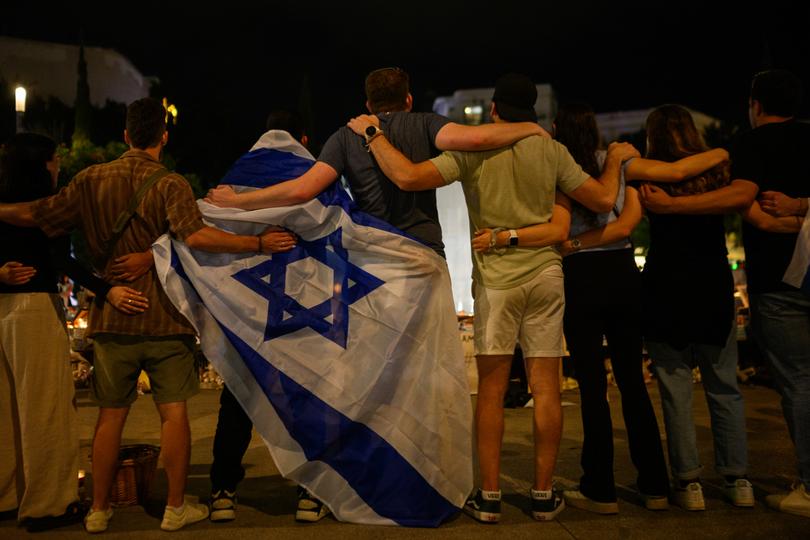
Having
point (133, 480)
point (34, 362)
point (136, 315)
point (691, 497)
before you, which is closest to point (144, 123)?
point (136, 315)

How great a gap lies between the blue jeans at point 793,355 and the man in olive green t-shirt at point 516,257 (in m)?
0.98

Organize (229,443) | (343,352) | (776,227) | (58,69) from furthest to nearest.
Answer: (58,69)
(776,227)
(229,443)
(343,352)

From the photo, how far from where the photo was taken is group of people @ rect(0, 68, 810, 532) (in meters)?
3.31

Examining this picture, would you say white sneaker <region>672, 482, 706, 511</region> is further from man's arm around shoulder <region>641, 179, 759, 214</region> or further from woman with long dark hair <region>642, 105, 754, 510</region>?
man's arm around shoulder <region>641, 179, 759, 214</region>

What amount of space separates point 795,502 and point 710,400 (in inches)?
22.3

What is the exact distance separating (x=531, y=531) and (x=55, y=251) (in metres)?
2.48

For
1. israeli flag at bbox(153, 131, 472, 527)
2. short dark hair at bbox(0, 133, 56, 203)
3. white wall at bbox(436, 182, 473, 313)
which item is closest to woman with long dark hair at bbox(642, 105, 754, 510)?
israeli flag at bbox(153, 131, 472, 527)

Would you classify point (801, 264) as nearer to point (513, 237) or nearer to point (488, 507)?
point (513, 237)

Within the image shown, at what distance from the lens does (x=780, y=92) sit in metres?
3.65

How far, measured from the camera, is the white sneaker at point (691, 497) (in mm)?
3496

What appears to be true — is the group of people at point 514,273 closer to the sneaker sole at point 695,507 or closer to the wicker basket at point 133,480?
the sneaker sole at point 695,507

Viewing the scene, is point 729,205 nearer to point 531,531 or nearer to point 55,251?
point 531,531

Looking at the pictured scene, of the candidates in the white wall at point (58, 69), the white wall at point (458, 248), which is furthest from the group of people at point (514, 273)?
the white wall at point (58, 69)

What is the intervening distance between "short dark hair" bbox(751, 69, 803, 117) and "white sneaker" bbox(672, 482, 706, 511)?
1.84 metres
